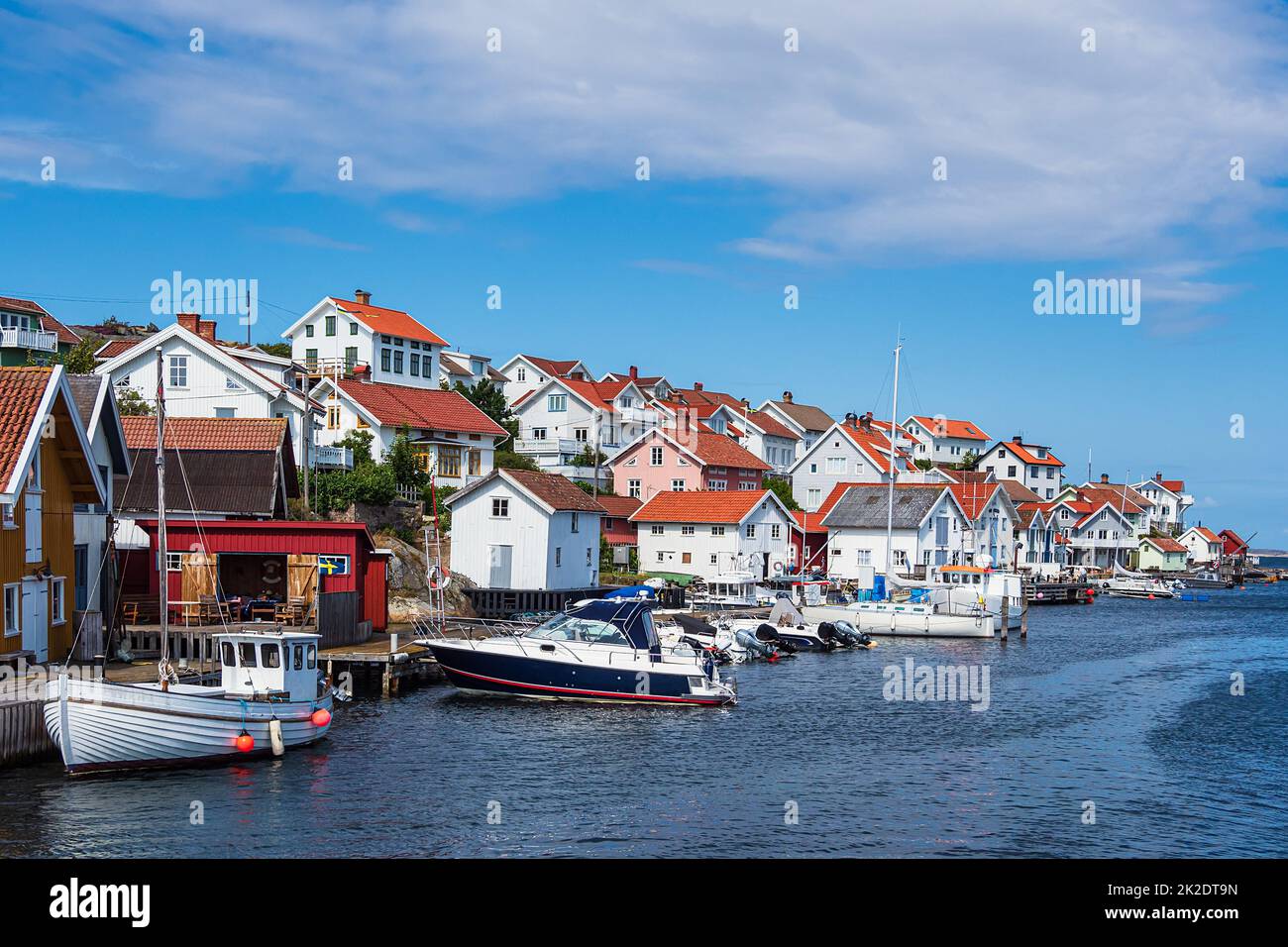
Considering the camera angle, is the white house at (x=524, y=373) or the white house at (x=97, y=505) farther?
the white house at (x=524, y=373)

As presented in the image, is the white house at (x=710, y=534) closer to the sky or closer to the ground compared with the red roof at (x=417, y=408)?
closer to the ground

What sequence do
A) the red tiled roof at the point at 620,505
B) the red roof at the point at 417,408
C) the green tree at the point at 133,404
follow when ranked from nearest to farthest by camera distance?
the green tree at the point at 133,404 < the red roof at the point at 417,408 < the red tiled roof at the point at 620,505

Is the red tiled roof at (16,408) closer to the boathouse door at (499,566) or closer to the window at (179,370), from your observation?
the boathouse door at (499,566)

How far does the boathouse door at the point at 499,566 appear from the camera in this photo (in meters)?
59.4

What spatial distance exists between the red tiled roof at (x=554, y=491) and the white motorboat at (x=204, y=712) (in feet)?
90.2

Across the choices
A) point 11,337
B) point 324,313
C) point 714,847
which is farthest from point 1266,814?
point 11,337

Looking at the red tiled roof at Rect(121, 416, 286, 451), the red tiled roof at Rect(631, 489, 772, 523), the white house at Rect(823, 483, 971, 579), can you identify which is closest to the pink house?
the red tiled roof at Rect(631, 489, 772, 523)

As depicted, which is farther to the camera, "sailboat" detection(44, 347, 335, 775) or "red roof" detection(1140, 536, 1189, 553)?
"red roof" detection(1140, 536, 1189, 553)

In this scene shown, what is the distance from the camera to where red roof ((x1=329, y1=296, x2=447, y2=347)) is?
86.2m

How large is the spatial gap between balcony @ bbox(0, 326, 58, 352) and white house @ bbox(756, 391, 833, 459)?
78.6 metres

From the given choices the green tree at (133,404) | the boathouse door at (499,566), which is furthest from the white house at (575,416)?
→ the boathouse door at (499,566)

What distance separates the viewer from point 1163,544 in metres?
159

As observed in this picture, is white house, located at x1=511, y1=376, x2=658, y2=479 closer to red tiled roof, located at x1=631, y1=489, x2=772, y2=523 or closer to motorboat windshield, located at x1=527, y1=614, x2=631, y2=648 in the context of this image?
red tiled roof, located at x1=631, y1=489, x2=772, y2=523
